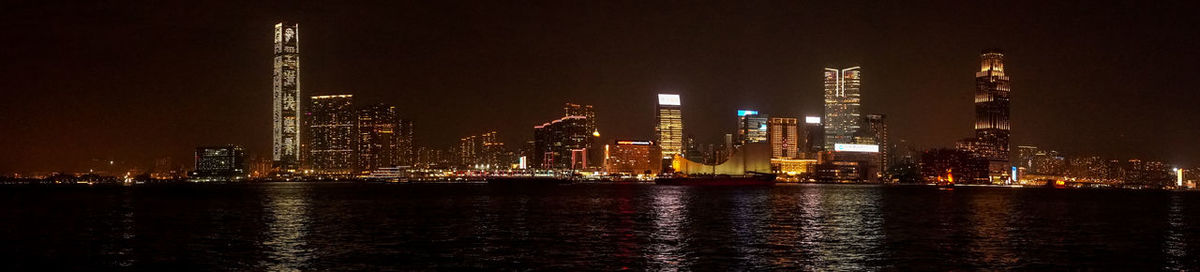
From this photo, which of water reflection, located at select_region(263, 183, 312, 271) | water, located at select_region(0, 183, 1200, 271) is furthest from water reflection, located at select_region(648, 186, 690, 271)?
water reflection, located at select_region(263, 183, 312, 271)

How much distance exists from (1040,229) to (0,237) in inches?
2527

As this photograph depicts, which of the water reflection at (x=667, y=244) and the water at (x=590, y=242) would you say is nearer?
the water reflection at (x=667, y=244)

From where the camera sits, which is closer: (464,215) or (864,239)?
(864,239)

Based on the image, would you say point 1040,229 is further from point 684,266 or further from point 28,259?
point 28,259

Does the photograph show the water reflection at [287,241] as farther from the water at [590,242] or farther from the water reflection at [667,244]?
the water reflection at [667,244]

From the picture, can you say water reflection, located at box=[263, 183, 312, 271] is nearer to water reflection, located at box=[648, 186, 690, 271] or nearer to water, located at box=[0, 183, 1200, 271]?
water, located at box=[0, 183, 1200, 271]

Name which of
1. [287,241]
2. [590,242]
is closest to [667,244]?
[590,242]

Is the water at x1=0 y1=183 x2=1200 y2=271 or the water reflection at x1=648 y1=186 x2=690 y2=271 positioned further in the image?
the water at x1=0 y1=183 x2=1200 y2=271

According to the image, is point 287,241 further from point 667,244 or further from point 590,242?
point 667,244

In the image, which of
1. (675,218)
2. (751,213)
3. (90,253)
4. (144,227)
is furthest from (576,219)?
(90,253)

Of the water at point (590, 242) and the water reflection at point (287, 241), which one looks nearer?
the water reflection at point (287, 241)

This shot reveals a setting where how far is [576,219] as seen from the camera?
235ft

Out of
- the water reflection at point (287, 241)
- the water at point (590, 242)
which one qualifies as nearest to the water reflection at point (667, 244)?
the water at point (590, 242)

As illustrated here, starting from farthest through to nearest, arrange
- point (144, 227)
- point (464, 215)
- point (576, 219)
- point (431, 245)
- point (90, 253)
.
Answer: point (464, 215) → point (576, 219) → point (144, 227) → point (431, 245) → point (90, 253)
